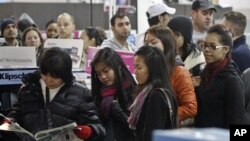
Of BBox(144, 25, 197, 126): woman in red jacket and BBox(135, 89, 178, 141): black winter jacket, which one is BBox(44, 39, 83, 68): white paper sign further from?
BBox(135, 89, 178, 141): black winter jacket

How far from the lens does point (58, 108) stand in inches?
110

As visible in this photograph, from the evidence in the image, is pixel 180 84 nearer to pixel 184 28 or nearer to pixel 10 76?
pixel 184 28

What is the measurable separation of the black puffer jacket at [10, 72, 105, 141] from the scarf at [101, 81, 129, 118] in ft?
0.53

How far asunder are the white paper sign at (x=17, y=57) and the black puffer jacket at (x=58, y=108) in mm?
405

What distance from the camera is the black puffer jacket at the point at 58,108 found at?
2805 mm

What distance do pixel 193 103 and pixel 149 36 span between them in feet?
1.53

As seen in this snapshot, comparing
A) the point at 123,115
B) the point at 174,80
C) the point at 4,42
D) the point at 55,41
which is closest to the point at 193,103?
the point at 174,80

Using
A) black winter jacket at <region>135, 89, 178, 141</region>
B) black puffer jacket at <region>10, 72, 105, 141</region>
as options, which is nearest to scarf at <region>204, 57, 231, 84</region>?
black winter jacket at <region>135, 89, 178, 141</region>

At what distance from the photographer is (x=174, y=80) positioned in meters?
2.89

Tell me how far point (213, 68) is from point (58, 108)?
3.04ft

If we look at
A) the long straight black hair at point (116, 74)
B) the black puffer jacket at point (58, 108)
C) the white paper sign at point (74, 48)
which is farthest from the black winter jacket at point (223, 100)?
the white paper sign at point (74, 48)

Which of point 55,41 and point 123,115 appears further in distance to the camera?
point 55,41

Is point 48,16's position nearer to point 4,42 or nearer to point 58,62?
point 4,42

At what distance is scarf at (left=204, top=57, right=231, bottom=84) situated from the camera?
295cm
